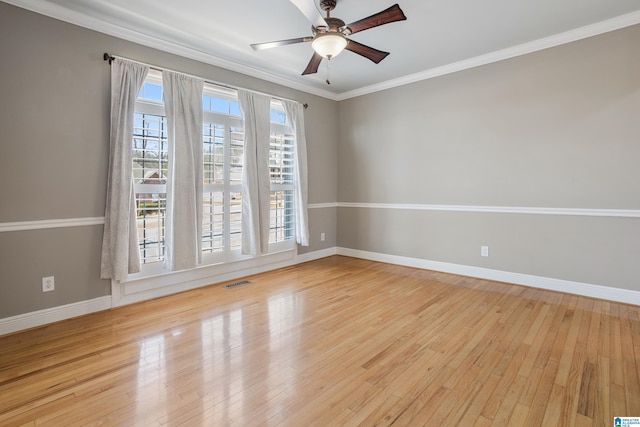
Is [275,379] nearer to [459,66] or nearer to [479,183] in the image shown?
[479,183]

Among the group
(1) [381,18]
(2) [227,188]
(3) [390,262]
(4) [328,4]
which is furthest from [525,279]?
(2) [227,188]

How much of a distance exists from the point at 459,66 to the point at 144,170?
412cm

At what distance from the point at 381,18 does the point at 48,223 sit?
3317mm

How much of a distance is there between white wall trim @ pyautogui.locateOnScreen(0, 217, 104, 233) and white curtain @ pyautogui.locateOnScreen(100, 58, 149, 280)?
0.44 ft

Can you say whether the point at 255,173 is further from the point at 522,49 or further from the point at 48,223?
the point at 522,49

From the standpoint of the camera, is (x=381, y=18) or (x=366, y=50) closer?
A: (x=381, y=18)

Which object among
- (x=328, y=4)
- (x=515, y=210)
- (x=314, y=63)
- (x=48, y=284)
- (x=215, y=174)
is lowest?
(x=48, y=284)

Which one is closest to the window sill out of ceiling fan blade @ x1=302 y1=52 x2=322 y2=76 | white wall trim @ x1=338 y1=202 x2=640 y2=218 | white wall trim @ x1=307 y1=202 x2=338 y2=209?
white wall trim @ x1=307 y1=202 x2=338 y2=209

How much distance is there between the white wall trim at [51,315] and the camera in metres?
2.57

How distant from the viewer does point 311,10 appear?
232cm

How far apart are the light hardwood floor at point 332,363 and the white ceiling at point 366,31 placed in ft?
9.15

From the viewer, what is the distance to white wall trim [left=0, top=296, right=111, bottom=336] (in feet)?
8.44

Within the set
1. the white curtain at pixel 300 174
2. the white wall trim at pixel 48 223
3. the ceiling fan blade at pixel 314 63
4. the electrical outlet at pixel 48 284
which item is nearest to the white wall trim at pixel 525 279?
the white curtain at pixel 300 174

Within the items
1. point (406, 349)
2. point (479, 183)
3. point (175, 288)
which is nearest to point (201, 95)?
point (175, 288)
